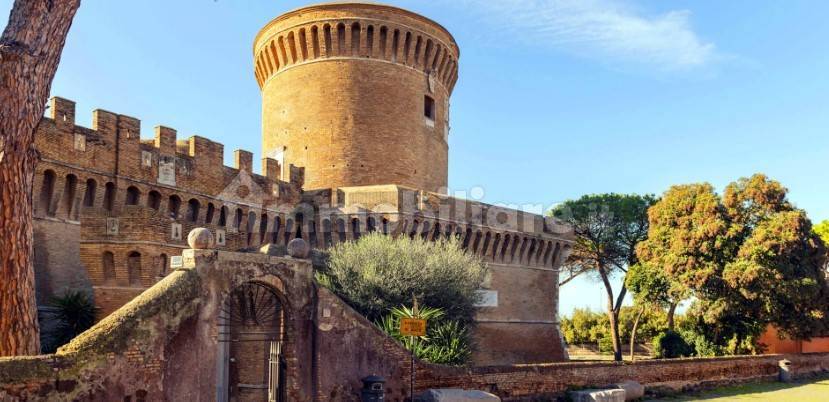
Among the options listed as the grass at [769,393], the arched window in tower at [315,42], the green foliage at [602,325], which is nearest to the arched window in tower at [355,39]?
the arched window in tower at [315,42]

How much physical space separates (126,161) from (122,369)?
8961 millimetres

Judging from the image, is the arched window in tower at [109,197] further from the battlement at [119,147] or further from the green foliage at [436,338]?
the green foliage at [436,338]

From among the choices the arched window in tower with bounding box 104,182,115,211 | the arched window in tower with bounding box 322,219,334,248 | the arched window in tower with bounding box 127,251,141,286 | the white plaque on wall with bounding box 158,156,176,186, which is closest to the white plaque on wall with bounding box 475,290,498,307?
the arched window in tower with bounding box 322,219,334,248

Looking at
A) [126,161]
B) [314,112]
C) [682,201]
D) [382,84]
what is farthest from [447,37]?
[126,161]

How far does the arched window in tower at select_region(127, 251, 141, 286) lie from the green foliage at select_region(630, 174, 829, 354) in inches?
660

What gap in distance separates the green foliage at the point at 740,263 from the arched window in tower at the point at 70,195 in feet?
59.1

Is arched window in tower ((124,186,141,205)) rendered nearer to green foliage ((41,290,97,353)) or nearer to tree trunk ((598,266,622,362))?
green foliage ((41,290,97,353))

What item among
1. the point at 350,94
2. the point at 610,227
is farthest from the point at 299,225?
the point at 610,227

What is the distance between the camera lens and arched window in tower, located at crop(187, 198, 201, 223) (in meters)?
18.2

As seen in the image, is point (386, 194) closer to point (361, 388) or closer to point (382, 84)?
point (382, 84)

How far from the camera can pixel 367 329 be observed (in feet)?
39.2

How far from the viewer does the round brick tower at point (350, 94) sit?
948 inches

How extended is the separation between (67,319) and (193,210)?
4954 mm

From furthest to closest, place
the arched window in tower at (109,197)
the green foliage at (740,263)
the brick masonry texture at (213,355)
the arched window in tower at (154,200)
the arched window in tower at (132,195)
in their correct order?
the green foliage at (740,263) < the arched window in tower at (154,200) < the arched window in tower at (132,195) < the arched window in tower at (109,197) < the brick masonry texture at (213,355)
